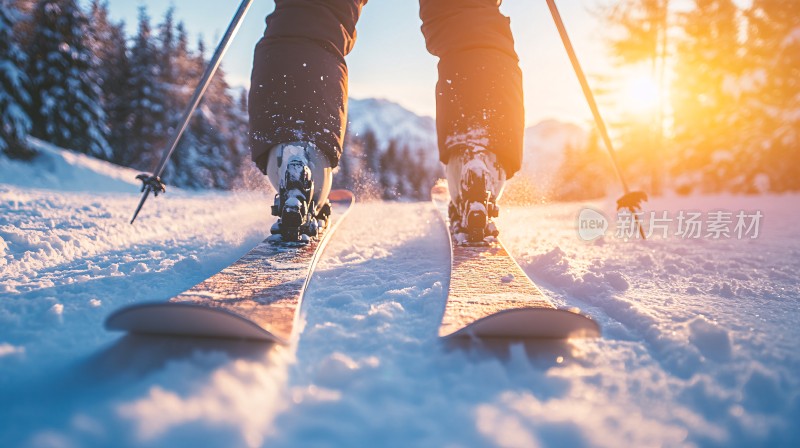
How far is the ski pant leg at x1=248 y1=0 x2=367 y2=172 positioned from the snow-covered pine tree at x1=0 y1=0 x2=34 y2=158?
35.6 feet

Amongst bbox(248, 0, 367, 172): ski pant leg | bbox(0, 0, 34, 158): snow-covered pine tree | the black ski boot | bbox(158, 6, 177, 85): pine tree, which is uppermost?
bbox(158, 6, 177, 85): pine tree

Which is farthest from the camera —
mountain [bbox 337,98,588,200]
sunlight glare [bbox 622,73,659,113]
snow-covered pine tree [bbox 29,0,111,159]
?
sunlight glare [bbox 622,73,659,113]

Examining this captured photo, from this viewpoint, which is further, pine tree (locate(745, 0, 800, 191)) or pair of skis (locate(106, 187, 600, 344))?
pine tree (locate(745, 0, 800, 191))

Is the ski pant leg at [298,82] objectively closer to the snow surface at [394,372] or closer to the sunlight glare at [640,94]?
the snow surface at [394,372]

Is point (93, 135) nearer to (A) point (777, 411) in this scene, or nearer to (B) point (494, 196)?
(B) point (494, 196)

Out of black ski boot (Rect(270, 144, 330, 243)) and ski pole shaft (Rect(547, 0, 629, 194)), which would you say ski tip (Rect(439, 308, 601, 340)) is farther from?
ski pole shaft (Rect(547, 0, 629, 194))

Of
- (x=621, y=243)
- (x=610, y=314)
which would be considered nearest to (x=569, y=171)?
(x=621, y=243)

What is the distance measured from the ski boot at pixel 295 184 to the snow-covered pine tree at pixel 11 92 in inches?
432

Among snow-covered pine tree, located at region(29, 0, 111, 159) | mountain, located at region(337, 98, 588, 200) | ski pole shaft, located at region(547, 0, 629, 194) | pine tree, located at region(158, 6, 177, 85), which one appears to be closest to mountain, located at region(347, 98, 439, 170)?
mountain, located at region(337, 98, 588, 200)

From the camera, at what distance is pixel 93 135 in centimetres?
1359

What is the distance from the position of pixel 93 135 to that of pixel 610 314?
55.6 ft

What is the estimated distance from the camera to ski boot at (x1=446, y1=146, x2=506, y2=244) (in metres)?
1.65

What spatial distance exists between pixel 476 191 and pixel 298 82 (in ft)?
2.76

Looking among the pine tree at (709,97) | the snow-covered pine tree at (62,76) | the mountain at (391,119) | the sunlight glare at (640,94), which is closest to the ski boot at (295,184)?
the pine tree at (709,97)
